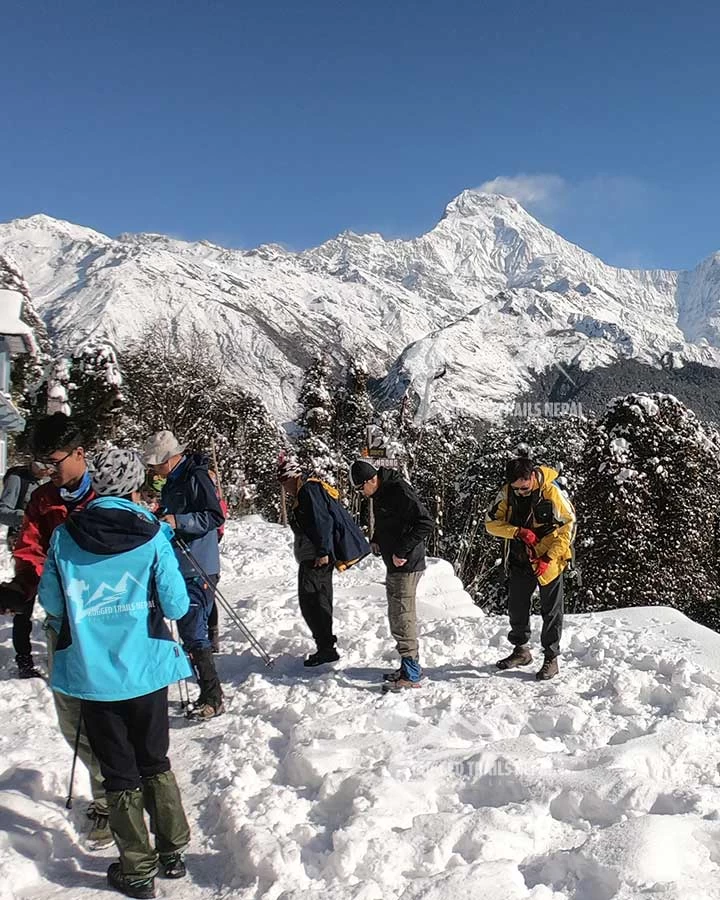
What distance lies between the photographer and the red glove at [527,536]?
5.71 metres

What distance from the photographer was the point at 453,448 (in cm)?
3712

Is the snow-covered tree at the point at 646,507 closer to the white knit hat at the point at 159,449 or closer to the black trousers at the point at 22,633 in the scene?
the black trousers at the point at 22,633

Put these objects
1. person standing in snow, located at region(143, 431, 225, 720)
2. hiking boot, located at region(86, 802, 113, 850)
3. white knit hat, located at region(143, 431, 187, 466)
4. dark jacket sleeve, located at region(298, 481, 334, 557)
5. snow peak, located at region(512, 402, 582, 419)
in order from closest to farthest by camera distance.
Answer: hiking boot, located at region(86, 802, 113, 850) → person standing in snow, located at region(143, 431, 225, 720) → white knit hat, located at region(143, 431, 187, 466) → dark jacket sleeve, located at region(298, 481, 334, 557) → snow peak, located at region(512, 402, 582, 419)

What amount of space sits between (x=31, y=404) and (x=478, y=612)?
660 inches

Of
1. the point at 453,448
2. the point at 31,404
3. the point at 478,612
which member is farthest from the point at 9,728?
the point at 453,448

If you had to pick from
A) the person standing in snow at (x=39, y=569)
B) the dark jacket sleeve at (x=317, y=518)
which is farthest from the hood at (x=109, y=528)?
the dark jacket sleeve at (x=317, y=518)

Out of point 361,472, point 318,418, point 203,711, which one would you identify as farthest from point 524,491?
point 318,418

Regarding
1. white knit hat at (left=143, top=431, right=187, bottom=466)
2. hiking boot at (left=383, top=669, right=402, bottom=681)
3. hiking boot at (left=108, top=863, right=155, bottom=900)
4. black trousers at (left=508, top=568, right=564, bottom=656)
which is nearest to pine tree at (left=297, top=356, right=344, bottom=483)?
black trousers at (left=508, top=568, right=564, bottom=656)

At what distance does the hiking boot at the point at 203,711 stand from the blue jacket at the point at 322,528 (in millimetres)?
1430

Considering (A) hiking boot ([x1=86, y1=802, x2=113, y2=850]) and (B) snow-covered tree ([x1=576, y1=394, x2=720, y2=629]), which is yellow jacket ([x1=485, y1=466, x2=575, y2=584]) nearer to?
(A) hiking boot ([x1=86, y1=802, x2=113, y2=850])

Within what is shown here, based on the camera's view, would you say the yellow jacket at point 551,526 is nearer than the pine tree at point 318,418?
Yes

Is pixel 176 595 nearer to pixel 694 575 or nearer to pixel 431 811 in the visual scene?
pixel 431 811

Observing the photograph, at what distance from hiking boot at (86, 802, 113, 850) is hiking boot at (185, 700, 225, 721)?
1.45m

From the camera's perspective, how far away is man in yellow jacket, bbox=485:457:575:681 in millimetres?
5656
